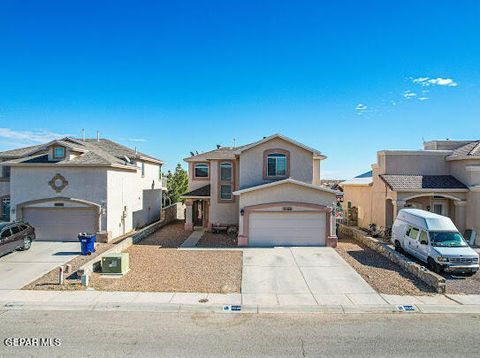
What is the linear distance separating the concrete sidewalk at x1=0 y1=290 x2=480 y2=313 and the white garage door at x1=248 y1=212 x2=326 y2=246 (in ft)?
26.1

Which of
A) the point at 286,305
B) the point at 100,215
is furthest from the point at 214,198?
the point at 286,305

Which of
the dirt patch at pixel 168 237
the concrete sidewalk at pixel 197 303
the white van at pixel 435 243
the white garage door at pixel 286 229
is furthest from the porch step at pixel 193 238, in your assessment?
the white van at pixel 435 243

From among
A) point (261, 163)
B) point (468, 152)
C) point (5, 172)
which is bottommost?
point (5, 172)

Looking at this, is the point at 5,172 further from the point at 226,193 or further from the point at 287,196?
the point at 287,196

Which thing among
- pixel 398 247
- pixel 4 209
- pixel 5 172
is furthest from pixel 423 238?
pixel 5 172

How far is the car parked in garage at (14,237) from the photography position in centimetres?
1534

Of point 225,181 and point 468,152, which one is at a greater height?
point 468,152

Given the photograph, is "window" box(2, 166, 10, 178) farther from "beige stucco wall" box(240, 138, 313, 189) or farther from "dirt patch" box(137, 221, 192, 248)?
"beige stucco wall" box(240, 138, 313, 189)

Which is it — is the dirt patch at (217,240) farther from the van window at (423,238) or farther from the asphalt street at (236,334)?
the van window at (423,238)

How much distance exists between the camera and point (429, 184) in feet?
67.2

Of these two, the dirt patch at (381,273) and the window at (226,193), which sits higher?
the window at (226,193)

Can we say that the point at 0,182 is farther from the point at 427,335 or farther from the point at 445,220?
the point at 445,220

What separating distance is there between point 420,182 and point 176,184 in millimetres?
27267

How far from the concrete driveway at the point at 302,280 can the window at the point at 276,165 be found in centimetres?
583
